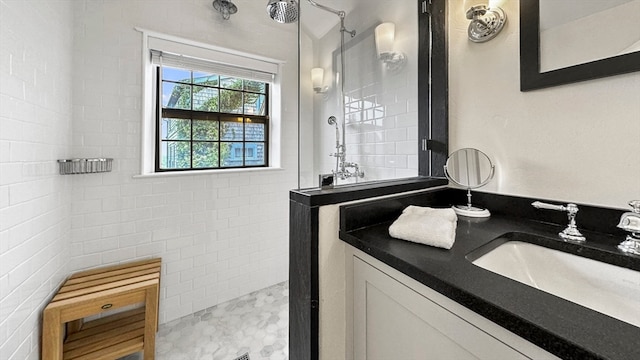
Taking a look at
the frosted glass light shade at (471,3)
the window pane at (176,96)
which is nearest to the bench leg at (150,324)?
the window pane at (176,96)

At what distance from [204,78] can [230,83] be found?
212 millimetres

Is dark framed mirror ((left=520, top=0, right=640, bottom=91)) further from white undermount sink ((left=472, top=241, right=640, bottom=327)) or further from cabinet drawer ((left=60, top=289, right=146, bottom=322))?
cabinet drawer ((left=60, top=289, right=146, bottom=322))

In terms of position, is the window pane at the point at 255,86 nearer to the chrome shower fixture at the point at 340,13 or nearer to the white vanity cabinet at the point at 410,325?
the chrome shower fixture at the point at 340,13

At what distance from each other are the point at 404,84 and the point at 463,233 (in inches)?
41.3

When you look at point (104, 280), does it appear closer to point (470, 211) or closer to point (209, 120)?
point (209, 120)

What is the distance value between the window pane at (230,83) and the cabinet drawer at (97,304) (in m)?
1.67

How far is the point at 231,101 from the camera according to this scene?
7.25 ft

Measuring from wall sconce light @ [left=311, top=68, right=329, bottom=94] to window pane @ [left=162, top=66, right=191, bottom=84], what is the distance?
1035 mm

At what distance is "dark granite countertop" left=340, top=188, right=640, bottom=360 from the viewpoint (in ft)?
1.33

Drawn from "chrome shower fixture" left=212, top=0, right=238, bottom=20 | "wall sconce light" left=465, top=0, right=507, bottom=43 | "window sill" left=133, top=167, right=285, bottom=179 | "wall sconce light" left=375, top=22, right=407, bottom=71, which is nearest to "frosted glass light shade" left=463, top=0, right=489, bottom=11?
"wall sconce light" left=465, top=0, right=507, bottom=43

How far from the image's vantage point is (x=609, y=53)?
0.86m

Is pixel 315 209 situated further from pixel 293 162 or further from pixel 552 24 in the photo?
pixel 293 162

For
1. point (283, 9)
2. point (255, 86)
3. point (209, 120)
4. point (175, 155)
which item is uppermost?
point (283, 9)

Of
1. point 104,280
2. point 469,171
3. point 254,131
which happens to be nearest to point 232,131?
point 254,131
